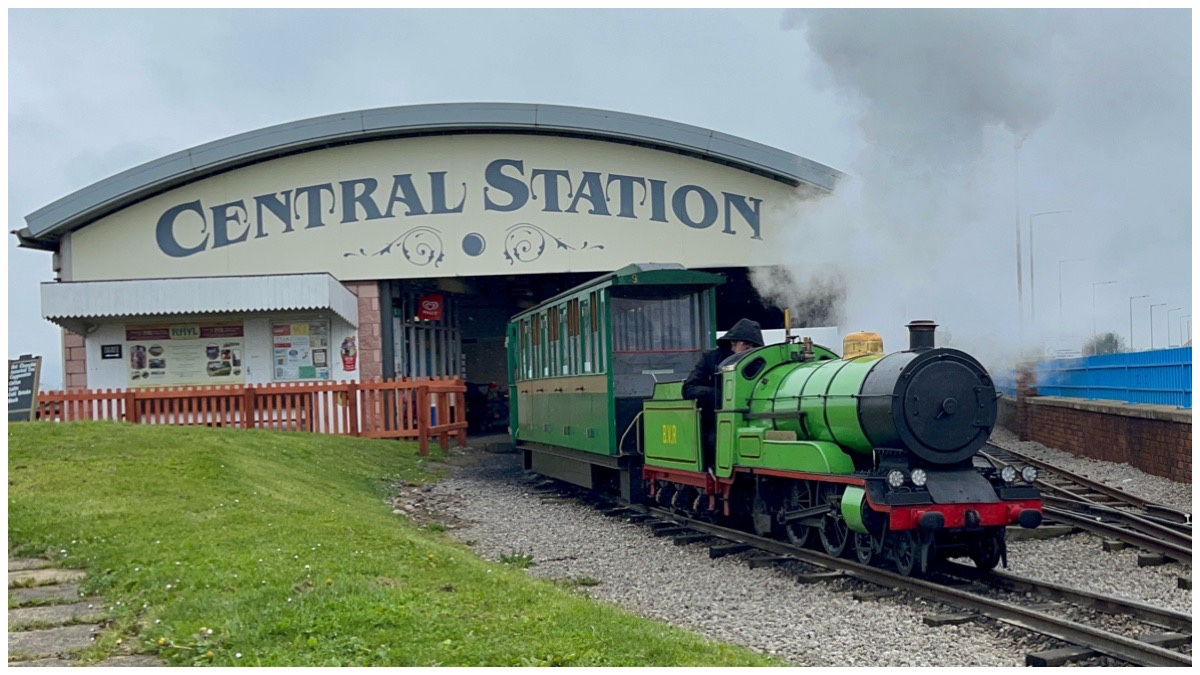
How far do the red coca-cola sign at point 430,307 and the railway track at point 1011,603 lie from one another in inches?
656

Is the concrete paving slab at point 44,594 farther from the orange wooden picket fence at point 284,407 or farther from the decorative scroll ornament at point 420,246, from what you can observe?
the decorative scroll ornament at point 420,246

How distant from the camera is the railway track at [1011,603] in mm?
6199

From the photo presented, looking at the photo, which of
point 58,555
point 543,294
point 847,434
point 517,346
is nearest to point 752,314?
point 543,294

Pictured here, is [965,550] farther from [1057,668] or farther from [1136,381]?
[1136,381]

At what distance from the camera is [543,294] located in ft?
105

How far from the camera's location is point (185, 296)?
73.2 ft

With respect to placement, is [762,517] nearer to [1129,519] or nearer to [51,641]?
[1129,519]

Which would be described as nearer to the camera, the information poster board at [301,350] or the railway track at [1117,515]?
the railway track at [1117,515]

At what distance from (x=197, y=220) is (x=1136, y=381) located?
715 inches

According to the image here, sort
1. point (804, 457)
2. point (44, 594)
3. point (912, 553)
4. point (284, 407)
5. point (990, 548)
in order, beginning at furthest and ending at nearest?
point (284, 407) → point (804, 457) → point (990, 548) → point (912, 553) → point (44, 594)

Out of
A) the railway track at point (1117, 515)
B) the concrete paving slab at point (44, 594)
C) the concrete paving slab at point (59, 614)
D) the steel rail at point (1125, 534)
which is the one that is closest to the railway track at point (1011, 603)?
the railway track at point (1117, 515)

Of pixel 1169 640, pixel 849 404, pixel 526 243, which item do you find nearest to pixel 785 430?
pixel 849 404

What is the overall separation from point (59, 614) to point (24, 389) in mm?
13939

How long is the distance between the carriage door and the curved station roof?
402 centimetres
